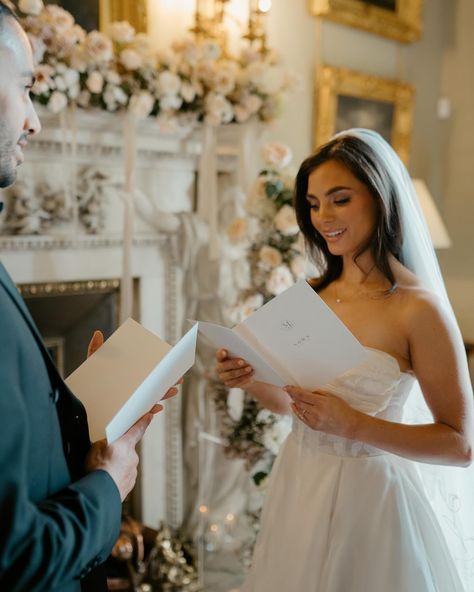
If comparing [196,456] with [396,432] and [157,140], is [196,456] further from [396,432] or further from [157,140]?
[396,432]

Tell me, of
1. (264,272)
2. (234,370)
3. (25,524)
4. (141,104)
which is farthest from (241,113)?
(25,524)

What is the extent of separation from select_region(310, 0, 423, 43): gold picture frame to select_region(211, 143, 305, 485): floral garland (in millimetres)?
1365

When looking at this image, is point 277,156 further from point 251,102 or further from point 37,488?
point 37,488

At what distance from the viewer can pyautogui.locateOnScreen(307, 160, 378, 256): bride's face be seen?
5.40 feet

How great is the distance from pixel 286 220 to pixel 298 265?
0.20 meters

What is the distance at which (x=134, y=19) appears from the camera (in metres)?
2.69

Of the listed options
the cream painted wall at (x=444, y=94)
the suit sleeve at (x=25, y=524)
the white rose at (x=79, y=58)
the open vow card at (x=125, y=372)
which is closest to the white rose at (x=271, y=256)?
the white rose at (x=79, y=58)

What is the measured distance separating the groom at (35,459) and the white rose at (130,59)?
4.70 ft

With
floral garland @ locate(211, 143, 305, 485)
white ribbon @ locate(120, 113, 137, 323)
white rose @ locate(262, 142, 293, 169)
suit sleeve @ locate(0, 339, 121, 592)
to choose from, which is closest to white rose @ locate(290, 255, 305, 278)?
floral garland @ locate(211, 143, 305, 485)

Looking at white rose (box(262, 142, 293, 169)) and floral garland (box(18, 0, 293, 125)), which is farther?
white rose (box(262, 142, 293, 169))

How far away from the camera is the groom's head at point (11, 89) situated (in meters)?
1.01

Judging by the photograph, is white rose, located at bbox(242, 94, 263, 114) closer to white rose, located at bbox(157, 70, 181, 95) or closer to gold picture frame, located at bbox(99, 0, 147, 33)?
white rose, located at bbox(157, 70, 181, 95)

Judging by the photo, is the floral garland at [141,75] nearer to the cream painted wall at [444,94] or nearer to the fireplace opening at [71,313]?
the fireplace opening at [71,313]

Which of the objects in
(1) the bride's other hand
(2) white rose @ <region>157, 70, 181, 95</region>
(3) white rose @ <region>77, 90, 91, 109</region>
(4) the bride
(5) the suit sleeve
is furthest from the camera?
(2) white rose @ <region>157, 70, 181, 95</region>
